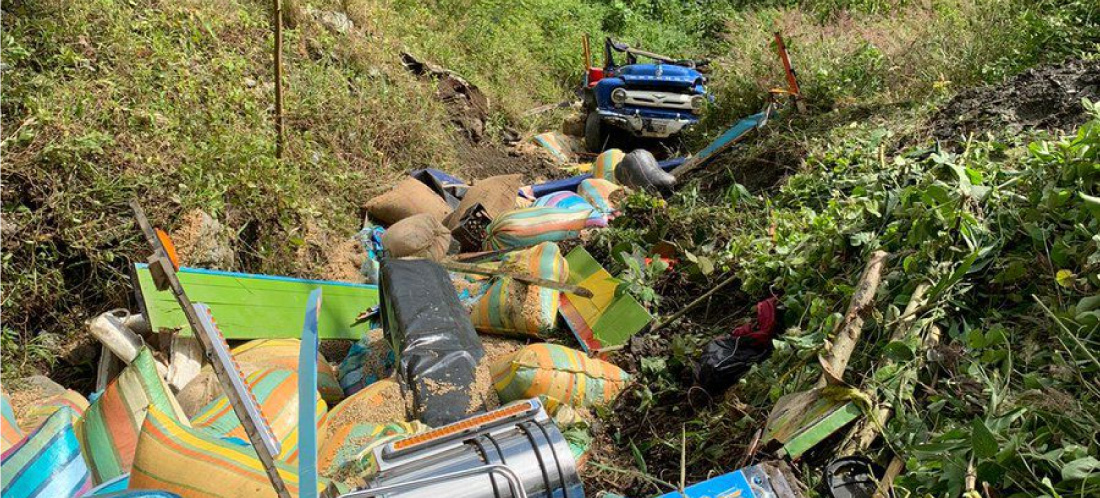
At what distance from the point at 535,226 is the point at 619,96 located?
3.82m

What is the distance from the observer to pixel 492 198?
5805mm

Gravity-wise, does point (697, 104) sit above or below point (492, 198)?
below

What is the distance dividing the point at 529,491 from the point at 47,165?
343 centimetres

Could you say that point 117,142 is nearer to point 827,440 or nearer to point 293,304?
point 293,304

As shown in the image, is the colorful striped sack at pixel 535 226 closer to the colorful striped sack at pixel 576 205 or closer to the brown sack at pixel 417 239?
the colorful striped sack at pixel 576 205

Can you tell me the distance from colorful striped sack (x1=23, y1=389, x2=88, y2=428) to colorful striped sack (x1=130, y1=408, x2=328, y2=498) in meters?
1.11

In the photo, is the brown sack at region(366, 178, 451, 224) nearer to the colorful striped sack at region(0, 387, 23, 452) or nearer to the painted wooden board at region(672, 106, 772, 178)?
the painted wooden board at region(672, 106, 772, 178)

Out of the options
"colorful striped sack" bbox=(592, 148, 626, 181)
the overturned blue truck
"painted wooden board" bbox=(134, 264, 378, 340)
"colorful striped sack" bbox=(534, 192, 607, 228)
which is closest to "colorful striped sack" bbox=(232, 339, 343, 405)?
"painted wooden board" bbox=(134, 264, 378, 340)

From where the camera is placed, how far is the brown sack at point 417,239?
4973 mm

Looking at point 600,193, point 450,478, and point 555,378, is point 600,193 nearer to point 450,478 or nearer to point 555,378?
point 555,378

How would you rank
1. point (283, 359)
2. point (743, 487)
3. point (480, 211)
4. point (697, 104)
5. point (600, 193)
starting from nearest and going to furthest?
point (743, 487) < point (283, 359) < point (480, 211) < point (600, 193) < point (697, 104)

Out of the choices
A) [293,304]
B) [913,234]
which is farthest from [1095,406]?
[293,304]

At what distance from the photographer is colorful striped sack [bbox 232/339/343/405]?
3.61 meters

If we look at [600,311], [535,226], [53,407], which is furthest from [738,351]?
[53,407]
